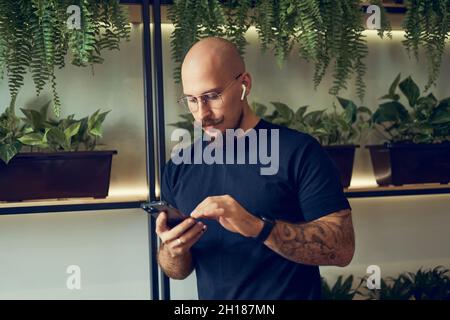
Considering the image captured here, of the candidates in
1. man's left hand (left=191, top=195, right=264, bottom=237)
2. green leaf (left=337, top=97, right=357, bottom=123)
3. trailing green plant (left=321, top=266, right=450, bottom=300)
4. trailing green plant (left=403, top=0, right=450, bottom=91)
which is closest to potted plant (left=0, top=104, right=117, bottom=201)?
man's left hand (left=191, top=195, right=264, bottom=237)

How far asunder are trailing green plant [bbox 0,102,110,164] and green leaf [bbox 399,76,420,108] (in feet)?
3.77

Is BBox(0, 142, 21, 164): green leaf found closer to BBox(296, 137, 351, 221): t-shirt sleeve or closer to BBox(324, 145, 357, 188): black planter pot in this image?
BBox(296, 137, 351, 221): t-shirt sleeve

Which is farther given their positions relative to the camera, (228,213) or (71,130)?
(71,130)

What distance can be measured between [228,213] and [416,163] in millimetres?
1185

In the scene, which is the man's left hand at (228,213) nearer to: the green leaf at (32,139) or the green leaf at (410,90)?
the green leaf at (32,139)

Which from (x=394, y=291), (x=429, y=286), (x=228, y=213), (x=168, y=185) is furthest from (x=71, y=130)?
(x=429, y=286)

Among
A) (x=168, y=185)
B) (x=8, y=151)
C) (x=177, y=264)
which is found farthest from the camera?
(x=8, y=151)

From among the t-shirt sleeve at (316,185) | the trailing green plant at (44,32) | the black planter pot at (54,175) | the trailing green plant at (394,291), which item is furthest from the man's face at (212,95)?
the trailing green plant at (394,291)

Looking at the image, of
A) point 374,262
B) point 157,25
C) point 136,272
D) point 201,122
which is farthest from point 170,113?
point 374,262

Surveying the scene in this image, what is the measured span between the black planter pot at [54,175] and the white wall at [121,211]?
28 centimetres

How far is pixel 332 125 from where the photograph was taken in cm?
223

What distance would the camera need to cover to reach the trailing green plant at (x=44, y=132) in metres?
1.89

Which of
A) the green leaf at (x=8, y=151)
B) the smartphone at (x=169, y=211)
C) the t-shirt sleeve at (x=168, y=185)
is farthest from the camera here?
the green leaf at (x=8, y=151)

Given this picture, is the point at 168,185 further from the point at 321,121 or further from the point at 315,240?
the point at 321,121
